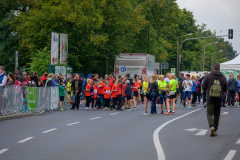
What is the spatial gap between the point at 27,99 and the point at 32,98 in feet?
1.55

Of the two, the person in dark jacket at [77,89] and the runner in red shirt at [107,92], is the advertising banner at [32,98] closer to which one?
the person in dark jacket at [77,89]

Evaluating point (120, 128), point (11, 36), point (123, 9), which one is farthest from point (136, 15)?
point (120, 128)

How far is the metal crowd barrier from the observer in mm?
18781

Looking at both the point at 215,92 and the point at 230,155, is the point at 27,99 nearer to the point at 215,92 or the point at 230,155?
the point at 215,92

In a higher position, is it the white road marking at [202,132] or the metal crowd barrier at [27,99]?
the metal crowd barrier at [27,99]

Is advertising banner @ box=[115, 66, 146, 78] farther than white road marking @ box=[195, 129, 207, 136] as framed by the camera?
Yes

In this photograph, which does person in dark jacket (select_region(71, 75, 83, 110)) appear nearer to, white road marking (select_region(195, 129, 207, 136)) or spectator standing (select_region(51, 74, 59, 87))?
spectator standing (select_region(51, 74, 59, 87))

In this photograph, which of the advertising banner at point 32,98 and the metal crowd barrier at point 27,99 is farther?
the advertising banner at point 32,98

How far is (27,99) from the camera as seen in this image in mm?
20969

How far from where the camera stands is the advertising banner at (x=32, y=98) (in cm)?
2106

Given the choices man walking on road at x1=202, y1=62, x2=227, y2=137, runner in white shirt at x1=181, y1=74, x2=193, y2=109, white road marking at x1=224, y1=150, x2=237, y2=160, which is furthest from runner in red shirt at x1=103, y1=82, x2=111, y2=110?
white road marking at x1=224, y1=150, x2=237, y2=160

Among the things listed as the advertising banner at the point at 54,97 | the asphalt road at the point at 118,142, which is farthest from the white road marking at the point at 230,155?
the advertising banner at the point at 54,97

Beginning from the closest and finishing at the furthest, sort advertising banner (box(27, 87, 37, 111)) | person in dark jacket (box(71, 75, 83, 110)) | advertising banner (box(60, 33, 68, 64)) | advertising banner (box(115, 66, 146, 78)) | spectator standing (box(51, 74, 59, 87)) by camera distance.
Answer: advertising banner (box(27, 87, 37, 111)), spectator standing (box(51, 74, 59, 87)), person in dark jacket (box(71, 75, 83, 110)), advertising banner (box(60, 33, 68, 64)), advertising banner (box(115, 66, 146, 78))

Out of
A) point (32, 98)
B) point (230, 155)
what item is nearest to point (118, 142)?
point (230, 155)
